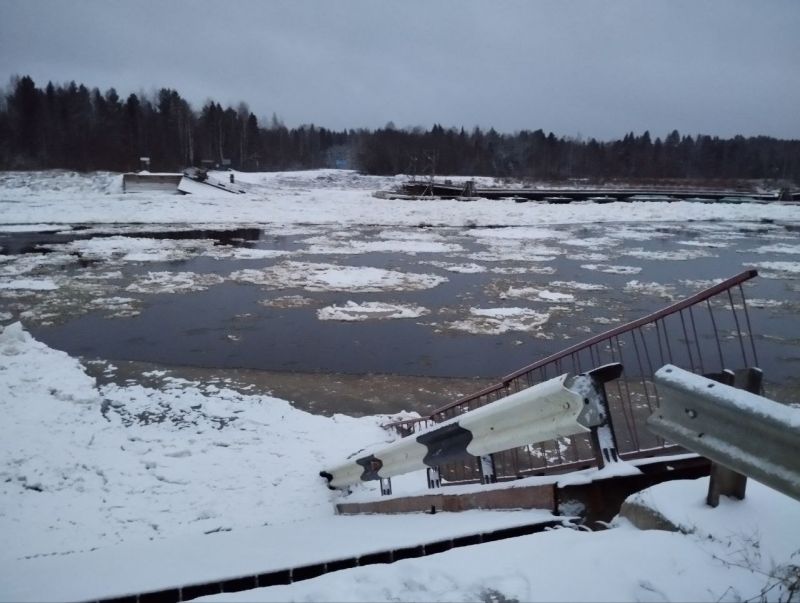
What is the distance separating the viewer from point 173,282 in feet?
65.1

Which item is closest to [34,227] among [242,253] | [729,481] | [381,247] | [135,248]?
[135,248]

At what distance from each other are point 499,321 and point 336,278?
7.51 meters

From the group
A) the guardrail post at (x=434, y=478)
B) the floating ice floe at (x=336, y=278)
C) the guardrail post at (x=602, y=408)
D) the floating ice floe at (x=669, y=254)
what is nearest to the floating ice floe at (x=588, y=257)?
the floating ice floe at (x=669, y=254)

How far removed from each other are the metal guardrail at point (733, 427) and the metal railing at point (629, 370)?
104cm

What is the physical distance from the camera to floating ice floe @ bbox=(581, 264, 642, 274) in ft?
74.7

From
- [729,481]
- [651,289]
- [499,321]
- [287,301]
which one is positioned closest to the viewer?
Result: [729,481]

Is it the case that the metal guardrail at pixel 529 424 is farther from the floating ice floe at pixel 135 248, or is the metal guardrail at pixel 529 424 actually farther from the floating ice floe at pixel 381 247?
the floating ice floe at pixel 135 248

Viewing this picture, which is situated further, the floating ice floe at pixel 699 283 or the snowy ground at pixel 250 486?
the floating ice floe at pixel 699 283

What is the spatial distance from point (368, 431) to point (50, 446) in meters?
4.48

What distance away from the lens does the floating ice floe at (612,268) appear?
22781mm

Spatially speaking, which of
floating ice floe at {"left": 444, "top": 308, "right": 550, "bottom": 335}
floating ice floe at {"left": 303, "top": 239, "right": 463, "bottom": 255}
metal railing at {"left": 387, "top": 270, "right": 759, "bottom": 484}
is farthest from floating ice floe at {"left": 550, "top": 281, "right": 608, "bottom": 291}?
floating ice floe at {"left": 303, "top": 239, "right": 463, "bottom": 255}

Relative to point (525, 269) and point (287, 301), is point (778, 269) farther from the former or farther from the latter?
point (287, 301)

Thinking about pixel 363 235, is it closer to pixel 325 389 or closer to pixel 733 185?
pixel 325 389

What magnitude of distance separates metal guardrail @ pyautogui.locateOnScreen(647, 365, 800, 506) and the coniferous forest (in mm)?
83893
